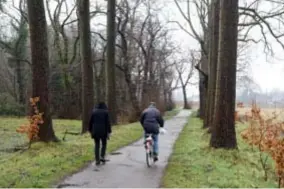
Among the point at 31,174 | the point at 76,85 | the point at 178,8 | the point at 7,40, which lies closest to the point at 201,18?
the point at 178,8

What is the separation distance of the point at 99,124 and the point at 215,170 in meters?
3.62

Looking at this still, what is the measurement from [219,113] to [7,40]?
121 ft

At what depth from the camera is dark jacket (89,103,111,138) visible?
1305cm

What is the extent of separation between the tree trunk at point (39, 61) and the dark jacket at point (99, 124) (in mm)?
3105

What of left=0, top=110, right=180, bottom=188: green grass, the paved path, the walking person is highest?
the walking person

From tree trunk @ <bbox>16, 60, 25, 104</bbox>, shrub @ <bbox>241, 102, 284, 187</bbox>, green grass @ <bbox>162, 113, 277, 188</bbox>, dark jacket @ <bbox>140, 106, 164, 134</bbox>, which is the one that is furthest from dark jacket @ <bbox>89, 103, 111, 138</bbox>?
tree trunk @ <bbox>16, 60, 25, 104</bbox>

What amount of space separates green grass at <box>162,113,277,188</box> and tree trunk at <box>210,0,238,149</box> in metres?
0.62

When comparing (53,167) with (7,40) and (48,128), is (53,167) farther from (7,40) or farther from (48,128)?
(7,40)

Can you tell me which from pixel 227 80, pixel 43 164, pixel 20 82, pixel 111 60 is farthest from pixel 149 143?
Result: pixel 20 82

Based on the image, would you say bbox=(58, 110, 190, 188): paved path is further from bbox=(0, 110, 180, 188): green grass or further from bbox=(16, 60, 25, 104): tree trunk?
bbox=(16, 60, 25, 104): tree trunk

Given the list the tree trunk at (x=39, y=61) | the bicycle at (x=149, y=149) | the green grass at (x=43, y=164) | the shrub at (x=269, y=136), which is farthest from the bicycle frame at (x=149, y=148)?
the tree trunk at (x=39, y=61)

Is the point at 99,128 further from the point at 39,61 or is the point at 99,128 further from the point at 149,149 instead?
the point at 39,61

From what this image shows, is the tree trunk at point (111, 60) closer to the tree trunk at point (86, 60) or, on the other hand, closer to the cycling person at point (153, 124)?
the tree trunk at point (86, 60)

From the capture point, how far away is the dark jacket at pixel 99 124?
42.8ft
